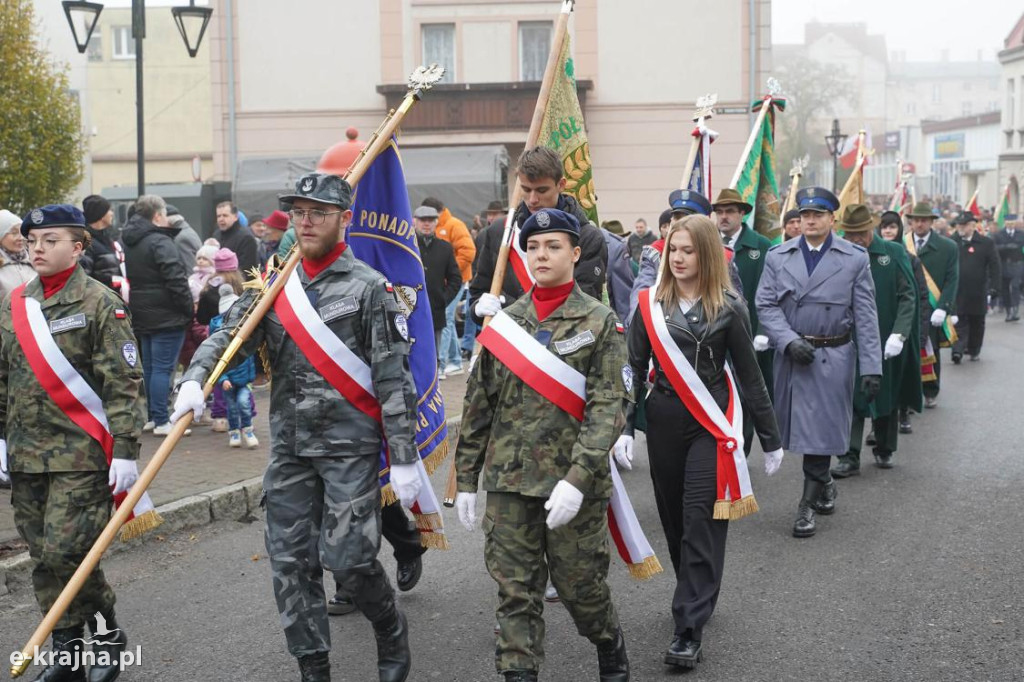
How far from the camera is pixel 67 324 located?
484cm

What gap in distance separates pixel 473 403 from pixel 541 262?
61 centimetres

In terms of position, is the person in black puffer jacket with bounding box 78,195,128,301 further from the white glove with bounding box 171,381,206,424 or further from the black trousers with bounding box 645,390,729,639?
the black trousers with bounding box 645,390,729,639

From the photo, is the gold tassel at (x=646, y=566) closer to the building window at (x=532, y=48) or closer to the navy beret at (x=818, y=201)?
the navy beret at (x=818, y=201)

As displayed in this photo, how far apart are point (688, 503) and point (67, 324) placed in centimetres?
277

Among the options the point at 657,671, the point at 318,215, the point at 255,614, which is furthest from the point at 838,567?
the point at 318,215

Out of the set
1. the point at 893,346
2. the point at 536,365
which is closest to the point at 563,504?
the point at 536,365

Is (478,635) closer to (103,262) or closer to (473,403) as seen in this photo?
(473,403)

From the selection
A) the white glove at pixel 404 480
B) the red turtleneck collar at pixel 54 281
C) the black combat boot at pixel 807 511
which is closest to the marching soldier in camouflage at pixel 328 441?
the white glove at pixel 404 480

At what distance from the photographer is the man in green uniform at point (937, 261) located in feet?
42.9

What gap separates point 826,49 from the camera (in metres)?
120

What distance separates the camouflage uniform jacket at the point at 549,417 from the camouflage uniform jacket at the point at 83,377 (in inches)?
55.4

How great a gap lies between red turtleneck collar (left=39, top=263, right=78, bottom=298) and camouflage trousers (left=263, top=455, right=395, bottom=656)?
119cm

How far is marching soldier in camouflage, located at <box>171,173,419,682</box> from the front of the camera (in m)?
4.50

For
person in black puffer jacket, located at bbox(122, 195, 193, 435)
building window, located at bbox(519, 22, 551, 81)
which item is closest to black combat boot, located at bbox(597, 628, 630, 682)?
person in black puffer jacket, located at bbox(122, 195, 193, 435)
